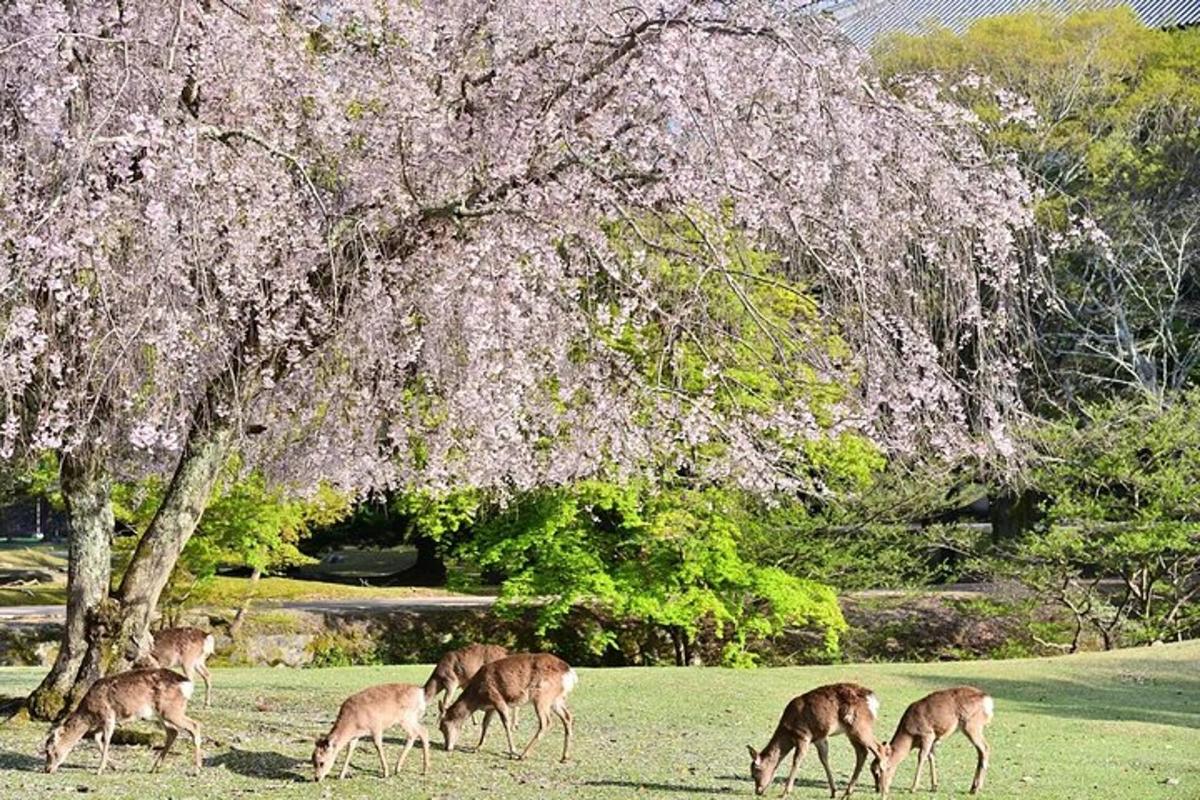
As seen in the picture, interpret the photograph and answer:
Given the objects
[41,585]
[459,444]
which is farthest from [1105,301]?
[41,585]

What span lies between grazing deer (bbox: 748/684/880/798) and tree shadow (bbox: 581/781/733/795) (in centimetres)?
27

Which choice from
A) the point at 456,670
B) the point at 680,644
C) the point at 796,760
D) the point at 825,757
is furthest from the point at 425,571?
the point at 796,760

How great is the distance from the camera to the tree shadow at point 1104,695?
41.3 ft

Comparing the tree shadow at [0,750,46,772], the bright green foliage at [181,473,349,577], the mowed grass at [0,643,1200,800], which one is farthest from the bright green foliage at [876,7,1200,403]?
the tree shadow at [0,750,46,772]

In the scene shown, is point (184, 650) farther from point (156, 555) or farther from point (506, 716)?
point (506, 716)

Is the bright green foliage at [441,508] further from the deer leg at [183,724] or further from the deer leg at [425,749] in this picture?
the deer leg at [183,724]

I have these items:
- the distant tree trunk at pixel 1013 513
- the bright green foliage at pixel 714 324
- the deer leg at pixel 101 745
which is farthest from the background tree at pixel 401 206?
the distant tree trunk at pixel 1013 513

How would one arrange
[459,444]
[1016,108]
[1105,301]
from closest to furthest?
[1016,108], [459,444], [1105,301]

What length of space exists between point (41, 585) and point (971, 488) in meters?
16.3

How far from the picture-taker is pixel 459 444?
1179 centimetres

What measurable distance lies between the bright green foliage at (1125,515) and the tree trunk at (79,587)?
12459 millimetres

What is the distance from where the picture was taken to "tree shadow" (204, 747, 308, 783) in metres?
7.96

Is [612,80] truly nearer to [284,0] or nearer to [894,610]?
[284,0]

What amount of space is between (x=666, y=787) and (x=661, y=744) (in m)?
1.79
